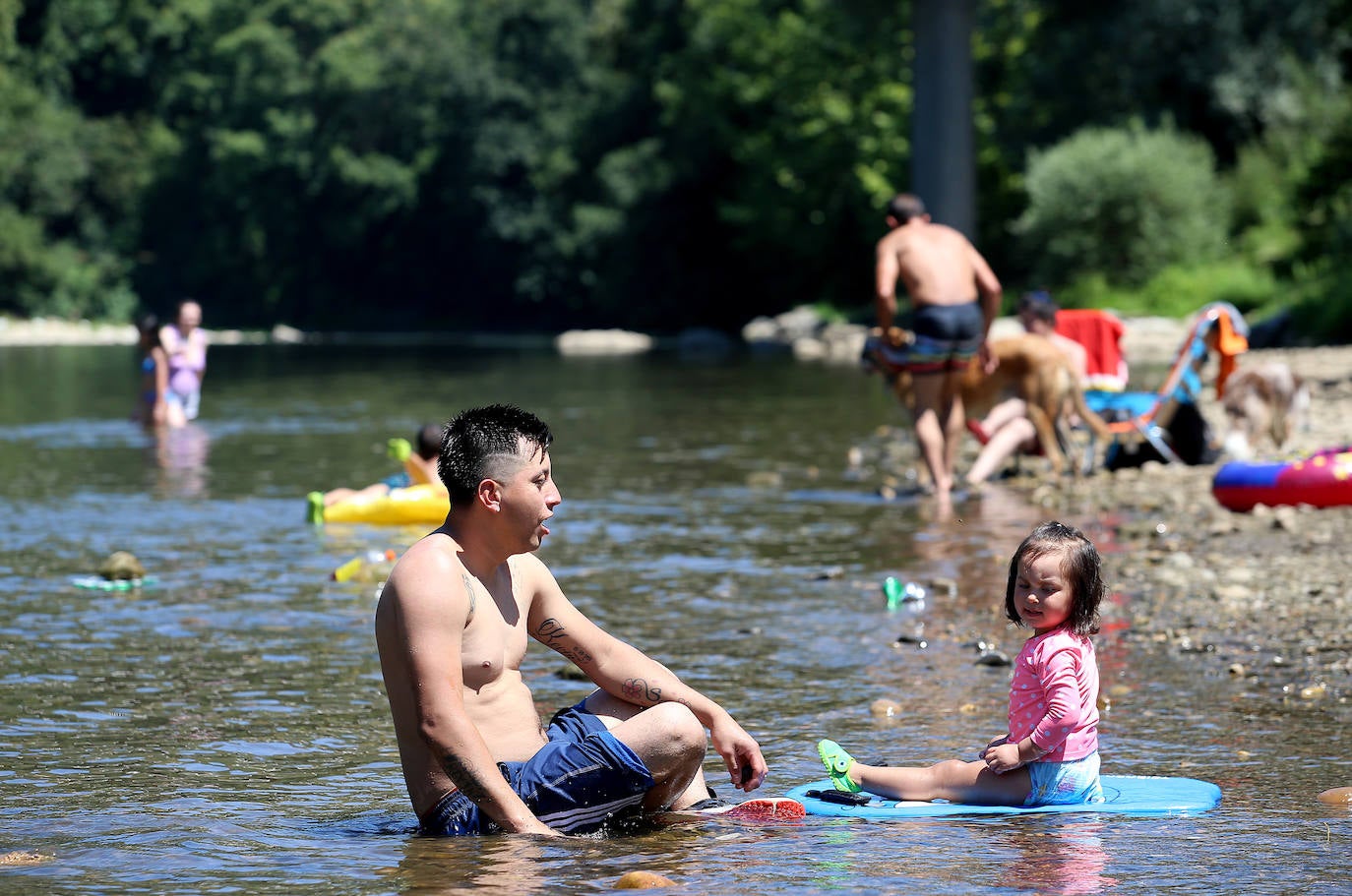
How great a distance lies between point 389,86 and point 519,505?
73.8m

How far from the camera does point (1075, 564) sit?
5504 millimetres

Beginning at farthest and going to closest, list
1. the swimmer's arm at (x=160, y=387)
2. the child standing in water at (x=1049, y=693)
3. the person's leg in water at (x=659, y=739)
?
the swimmer's arm at (x=160, y=387), the child standing in water at (x=1049, y=693), the person's leg in water at (x=659, y=739)

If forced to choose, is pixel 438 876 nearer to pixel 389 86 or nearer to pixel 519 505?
pixel 519 505

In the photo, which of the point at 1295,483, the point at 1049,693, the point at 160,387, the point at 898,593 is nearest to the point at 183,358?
the point at 160,387

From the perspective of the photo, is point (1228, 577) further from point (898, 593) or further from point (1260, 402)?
point (1260, 402)

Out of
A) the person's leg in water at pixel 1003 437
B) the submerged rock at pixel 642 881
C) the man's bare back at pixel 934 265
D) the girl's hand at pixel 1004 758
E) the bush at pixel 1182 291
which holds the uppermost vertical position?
the bush at pixel 1182 291

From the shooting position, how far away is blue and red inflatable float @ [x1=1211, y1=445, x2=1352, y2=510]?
11766mm

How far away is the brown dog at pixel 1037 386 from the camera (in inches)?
564

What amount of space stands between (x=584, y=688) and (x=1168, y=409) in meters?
8.35

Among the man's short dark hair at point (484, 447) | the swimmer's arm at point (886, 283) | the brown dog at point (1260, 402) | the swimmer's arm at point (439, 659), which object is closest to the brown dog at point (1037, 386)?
the swimmer's arm at point (886, 283)

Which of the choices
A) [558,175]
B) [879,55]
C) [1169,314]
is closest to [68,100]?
[558,175]

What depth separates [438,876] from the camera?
16.5 feet

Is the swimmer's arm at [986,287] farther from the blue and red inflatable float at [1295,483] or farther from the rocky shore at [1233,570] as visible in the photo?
the blue and red inflatable float at [1295,483]

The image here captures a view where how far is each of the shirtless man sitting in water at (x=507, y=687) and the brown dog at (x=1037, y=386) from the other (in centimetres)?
887
